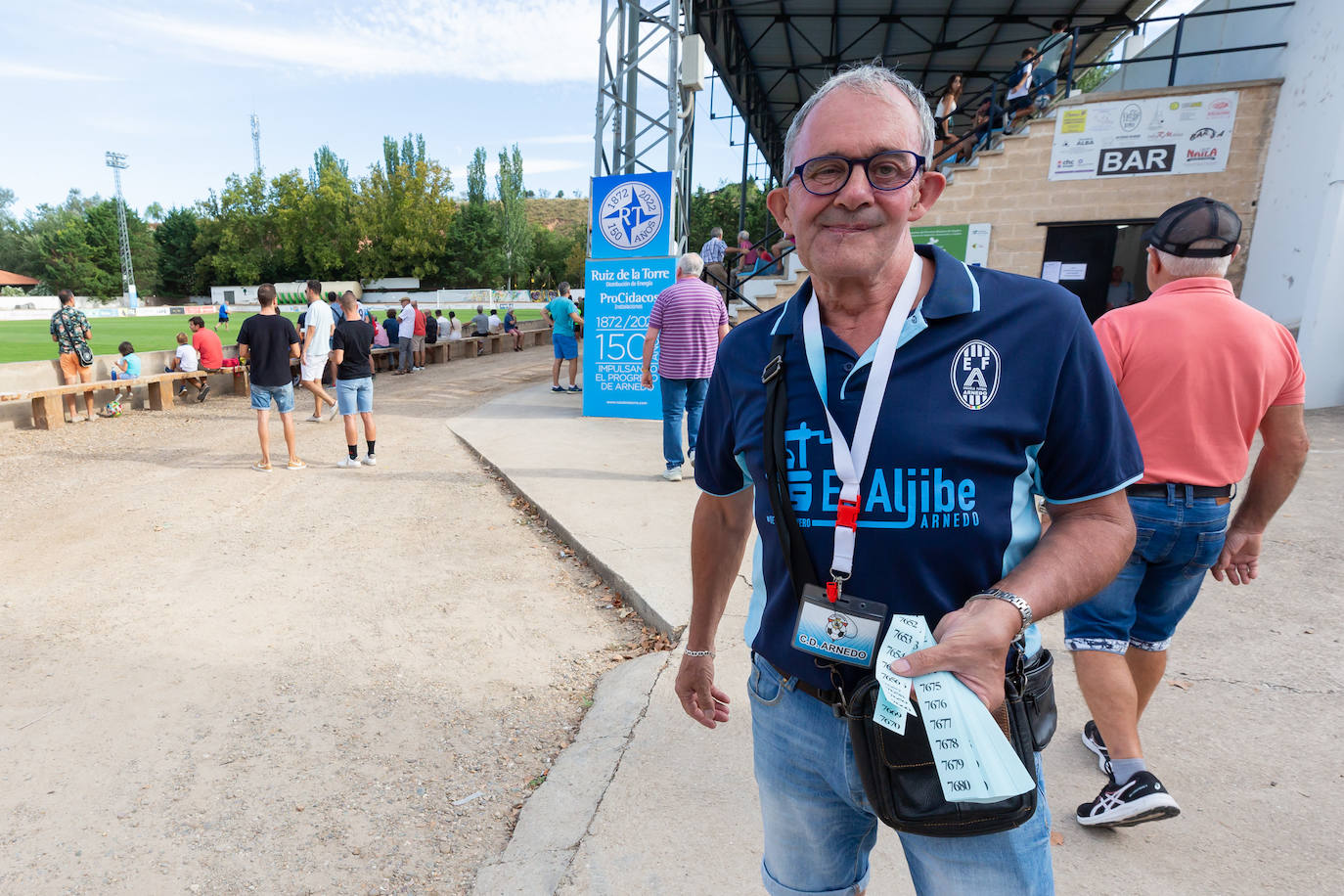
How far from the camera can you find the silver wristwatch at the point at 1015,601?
3.76 ft

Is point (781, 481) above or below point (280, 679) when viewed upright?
above

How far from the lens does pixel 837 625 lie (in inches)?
50.5

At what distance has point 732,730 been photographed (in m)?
3.00

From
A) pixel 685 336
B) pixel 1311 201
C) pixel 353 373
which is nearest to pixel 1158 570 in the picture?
pixel 685 336

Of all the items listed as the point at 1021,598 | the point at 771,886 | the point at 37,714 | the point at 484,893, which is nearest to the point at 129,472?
the point at 37,714

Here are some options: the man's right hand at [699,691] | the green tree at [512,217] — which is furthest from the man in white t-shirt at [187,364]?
the green tree at [512,217]

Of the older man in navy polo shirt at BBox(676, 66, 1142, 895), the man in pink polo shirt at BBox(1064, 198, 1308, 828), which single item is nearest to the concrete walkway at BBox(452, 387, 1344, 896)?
the man in pink polo shirt at BBox(1064, 198, 1308, 828)

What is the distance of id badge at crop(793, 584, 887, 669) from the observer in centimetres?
124

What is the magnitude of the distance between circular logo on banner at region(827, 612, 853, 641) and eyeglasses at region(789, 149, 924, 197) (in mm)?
777

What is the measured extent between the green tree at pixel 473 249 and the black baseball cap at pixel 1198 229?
65278 millimetres

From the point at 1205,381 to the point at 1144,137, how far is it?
10.4m

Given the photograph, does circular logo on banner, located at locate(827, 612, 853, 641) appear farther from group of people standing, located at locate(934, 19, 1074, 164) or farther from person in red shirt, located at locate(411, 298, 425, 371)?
person in red shirt, located at locate(411, 298, 425, 371)

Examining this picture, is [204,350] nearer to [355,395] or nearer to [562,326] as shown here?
[562,326]

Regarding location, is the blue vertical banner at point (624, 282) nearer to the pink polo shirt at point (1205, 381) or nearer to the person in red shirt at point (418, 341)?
the pink polo shirt at point (1205, 381)
